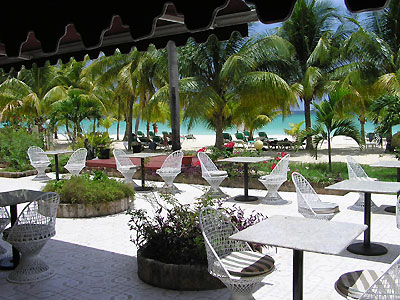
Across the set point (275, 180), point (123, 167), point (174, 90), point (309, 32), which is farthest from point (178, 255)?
point (309, 32)

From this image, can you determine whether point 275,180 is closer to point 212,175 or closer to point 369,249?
point 212,175

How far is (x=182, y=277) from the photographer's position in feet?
13.6

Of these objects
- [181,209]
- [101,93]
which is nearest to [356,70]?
[101,93]

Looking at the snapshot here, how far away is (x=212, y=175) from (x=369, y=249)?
4.25m

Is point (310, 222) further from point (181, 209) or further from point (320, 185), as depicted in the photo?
point (320, 185)

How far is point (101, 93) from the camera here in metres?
26.0

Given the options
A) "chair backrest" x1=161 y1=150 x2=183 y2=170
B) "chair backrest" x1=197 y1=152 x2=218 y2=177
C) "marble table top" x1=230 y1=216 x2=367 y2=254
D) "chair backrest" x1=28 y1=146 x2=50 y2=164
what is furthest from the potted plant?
"chair backrest" x1=28 y1=146 x2=50 y2=164

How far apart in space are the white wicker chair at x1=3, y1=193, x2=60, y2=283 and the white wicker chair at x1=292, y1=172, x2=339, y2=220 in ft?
9.52

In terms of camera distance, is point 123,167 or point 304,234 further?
point 123,167

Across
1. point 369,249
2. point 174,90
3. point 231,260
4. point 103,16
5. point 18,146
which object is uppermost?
point 174,90

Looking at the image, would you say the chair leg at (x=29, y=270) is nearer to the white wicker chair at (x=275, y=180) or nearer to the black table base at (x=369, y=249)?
the black table base at (x=369, y=249)

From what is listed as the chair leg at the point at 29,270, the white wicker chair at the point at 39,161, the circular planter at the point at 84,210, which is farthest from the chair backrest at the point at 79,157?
the chair leg at the point at 29,270

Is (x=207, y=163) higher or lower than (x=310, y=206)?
higher

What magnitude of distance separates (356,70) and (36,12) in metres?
18.6
